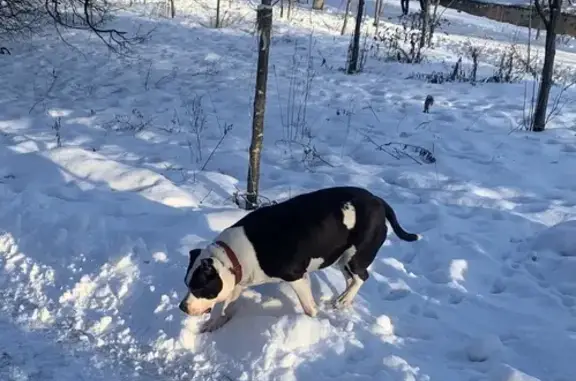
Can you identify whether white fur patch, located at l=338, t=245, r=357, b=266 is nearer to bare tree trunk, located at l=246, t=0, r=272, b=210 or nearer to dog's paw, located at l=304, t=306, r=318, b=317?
dog's paw, located at l=304, t=306, r=318, b=317

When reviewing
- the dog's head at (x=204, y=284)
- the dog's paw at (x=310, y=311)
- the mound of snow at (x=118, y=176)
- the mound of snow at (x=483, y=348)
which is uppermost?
the dog's head at (x=204, y=284)

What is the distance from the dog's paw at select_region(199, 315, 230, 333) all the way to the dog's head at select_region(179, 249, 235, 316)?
324 mm

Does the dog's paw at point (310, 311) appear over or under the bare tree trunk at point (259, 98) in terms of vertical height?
under

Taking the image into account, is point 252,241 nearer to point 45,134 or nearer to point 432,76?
point 45,134

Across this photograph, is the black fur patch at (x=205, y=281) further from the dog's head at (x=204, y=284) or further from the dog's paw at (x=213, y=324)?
the dog's paw at (x=213, y=324)

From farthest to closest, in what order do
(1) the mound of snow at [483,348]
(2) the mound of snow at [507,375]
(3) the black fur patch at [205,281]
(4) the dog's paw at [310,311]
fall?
(4) the dog's paw at [310,311]
(1) the mound of snow at [483,348]
(3) the black fur patch at [205,281]
(2) the mound of snow at [507,375]

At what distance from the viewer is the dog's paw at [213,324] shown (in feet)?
14.5

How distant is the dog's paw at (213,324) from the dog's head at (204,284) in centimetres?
32

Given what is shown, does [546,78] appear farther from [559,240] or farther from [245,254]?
[245,254]

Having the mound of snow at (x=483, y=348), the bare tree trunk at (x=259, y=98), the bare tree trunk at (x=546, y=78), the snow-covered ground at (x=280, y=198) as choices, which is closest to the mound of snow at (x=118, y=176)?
the snow-covered ground at (x=280, y=198)

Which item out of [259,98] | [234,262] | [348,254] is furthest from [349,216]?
[259,98]

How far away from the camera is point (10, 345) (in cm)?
421

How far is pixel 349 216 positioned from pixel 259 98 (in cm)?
180

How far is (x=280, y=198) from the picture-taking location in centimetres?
664
